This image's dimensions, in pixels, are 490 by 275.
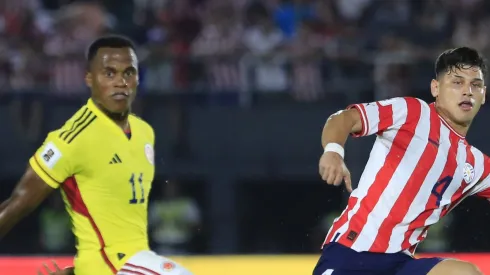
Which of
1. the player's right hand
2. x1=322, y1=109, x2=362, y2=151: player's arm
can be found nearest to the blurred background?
x1=322, y1=109, x2=362, y2=151: player's arm

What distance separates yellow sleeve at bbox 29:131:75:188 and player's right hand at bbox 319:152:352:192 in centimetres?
121

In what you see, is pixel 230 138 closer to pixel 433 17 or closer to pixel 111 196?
pixel 433 17

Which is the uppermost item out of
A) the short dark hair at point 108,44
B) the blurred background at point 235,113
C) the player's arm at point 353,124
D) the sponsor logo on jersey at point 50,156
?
the short dark hair at point 108,44

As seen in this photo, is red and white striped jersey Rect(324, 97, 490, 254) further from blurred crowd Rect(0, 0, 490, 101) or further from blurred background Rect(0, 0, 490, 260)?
blurred crowd Rect(0, 0, 490, 101)

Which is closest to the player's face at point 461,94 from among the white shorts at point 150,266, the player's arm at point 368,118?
the player's arm at point 368,118

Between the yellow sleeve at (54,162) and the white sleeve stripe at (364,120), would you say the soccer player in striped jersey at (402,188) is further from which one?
the yellow sleeve at (54,162)

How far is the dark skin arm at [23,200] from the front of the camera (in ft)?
15.0

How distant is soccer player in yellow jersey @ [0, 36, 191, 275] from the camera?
463 cm

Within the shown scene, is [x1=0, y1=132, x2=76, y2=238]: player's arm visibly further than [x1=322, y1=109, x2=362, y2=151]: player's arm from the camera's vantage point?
Yes

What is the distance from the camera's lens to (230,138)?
1051 centimetres

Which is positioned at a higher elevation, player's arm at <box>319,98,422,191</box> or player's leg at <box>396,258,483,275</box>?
player's arm at <box>319,98,422,191</box>

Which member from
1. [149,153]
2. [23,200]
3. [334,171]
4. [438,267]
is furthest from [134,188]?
[438,267]

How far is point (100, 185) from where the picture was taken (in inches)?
186

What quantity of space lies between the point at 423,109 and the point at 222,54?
584 centimetres
